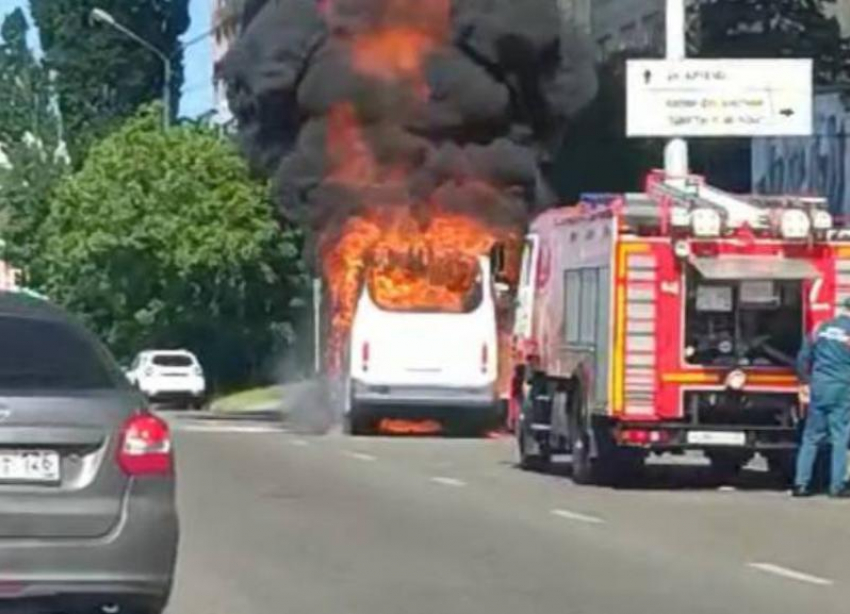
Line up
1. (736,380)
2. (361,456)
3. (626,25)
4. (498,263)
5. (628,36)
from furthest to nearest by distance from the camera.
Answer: (626,25) → (628,36) → (498,263) → (361,456) → (736,380)

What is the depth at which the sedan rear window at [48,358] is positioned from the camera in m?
12.2

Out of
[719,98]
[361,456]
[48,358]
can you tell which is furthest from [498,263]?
[48,358]

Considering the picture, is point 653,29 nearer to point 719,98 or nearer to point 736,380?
point 719,98

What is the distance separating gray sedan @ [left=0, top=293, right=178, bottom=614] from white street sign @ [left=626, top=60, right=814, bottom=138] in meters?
32.2

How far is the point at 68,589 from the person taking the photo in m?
12.0

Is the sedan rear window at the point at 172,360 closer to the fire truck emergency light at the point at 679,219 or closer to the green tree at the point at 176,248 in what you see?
the green tree at the point at 176,248

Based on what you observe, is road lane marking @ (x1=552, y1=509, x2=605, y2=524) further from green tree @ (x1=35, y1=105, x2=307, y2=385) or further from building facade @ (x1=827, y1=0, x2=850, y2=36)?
green tree @ (x1=35, y1=105, x2=307, y2=385)

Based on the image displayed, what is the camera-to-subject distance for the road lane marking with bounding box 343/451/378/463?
3193 cm

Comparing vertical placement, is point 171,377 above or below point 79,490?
below

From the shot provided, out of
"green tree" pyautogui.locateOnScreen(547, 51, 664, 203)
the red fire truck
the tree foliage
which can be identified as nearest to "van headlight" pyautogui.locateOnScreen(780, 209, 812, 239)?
the red fire truck

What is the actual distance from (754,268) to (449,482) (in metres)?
4.03

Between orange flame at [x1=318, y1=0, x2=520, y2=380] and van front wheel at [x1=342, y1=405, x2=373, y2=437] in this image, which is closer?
van front wheel at [x1=342, y1=405, x2=373, y2=437]

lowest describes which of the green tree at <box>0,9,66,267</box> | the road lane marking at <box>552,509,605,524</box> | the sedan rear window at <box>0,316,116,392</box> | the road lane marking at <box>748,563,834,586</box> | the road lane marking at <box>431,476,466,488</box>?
the road lane marking at <box>748,563,834,586</box>

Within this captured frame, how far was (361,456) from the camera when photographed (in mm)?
32844
